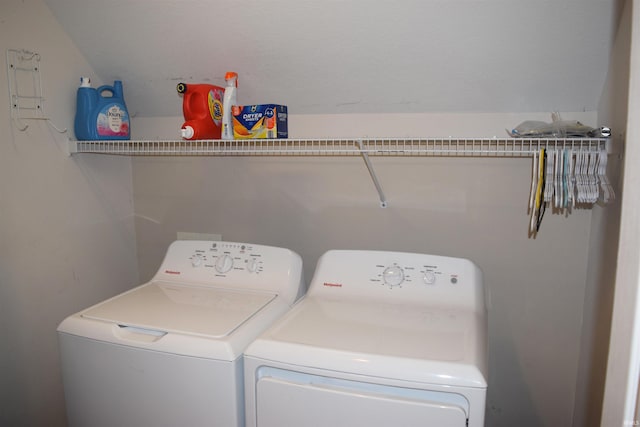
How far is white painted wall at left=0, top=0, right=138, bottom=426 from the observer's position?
5.93ft

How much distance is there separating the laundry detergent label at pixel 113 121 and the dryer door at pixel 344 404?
149cm

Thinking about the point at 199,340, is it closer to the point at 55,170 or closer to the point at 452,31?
the point at 55,170

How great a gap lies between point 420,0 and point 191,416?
161 centimetres

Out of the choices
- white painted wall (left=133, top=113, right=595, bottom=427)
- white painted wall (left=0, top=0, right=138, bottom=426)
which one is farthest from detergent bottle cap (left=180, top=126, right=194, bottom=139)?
white painted wall (left=0, top=0, right=138, bottom=426)

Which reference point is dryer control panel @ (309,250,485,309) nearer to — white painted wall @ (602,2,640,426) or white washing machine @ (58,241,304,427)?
white washing machine @ (58,241,304,427)

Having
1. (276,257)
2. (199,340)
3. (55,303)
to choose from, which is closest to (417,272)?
(276,257)

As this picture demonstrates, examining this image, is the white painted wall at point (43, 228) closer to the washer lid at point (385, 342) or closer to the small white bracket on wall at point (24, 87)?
the small white bracket on wall at point (24, 87)

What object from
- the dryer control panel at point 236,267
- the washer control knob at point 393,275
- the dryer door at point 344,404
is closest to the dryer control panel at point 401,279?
the washer control knob at point 393,275

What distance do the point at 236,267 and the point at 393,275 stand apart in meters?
0.68

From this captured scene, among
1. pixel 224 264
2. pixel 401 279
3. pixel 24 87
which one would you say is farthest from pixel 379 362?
pixel 24 87

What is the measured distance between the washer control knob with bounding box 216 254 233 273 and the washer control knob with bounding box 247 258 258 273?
0.27 feet

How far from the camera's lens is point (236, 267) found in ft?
6.07

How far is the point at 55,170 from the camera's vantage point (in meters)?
2.01

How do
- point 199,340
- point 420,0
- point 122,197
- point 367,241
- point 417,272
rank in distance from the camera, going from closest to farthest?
point 199,340, point 420,0, point 417,272, point 367,241, point 122,197
